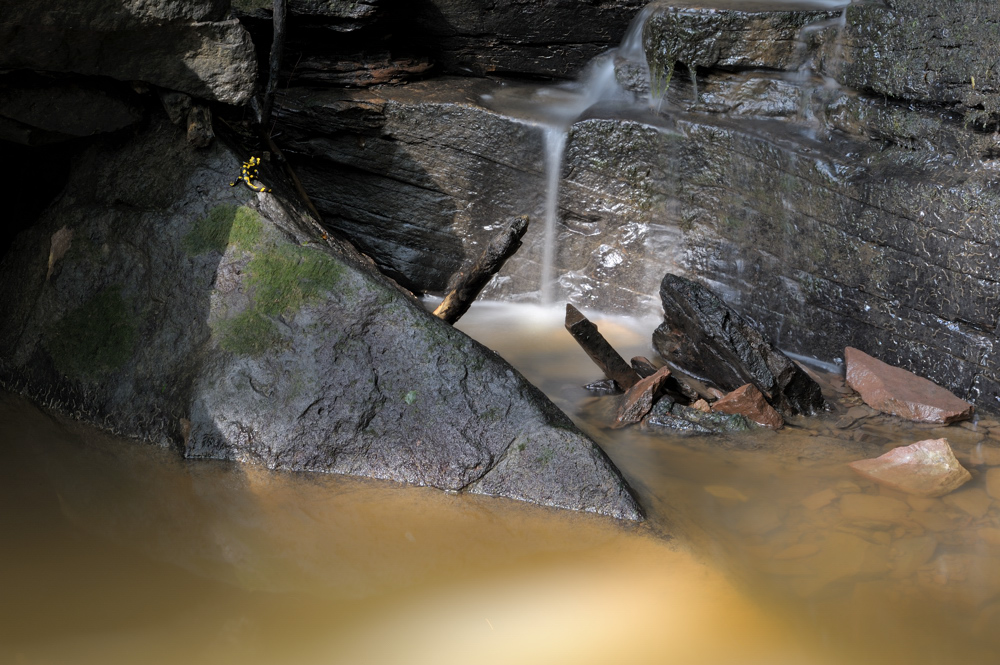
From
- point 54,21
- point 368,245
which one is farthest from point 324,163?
point 54,21

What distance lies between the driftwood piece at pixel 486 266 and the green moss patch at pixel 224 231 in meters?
1.10

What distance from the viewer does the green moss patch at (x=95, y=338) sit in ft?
14.4

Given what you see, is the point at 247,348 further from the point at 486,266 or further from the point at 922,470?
the point at 922,470

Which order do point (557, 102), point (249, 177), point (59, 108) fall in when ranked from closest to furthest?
point (59, 108) → point (249, 177) → point (557, 102)

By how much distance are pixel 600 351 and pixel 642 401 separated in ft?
1.71

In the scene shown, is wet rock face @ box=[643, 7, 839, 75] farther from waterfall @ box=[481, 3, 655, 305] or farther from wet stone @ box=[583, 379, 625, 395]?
wet stone @ box=[583, 379, 625, 395]

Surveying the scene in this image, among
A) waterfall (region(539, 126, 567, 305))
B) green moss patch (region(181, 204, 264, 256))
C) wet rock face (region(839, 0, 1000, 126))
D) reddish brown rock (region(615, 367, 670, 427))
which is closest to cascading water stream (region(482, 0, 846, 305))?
waterfall (region(539, 126, 567, 305))

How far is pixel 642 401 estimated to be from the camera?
490 cm

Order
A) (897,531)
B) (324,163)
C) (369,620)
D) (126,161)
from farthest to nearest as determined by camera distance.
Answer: (324,163) → (126,161) → (897,531) → (369,620)

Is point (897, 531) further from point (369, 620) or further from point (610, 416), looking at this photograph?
point (369, 620)

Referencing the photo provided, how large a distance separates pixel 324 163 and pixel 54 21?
10.3 ft

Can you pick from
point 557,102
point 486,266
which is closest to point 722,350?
point 486,266

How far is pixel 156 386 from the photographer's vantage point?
4.23m

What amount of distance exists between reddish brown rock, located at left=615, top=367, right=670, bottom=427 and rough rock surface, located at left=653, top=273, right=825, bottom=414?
505 millimetres
